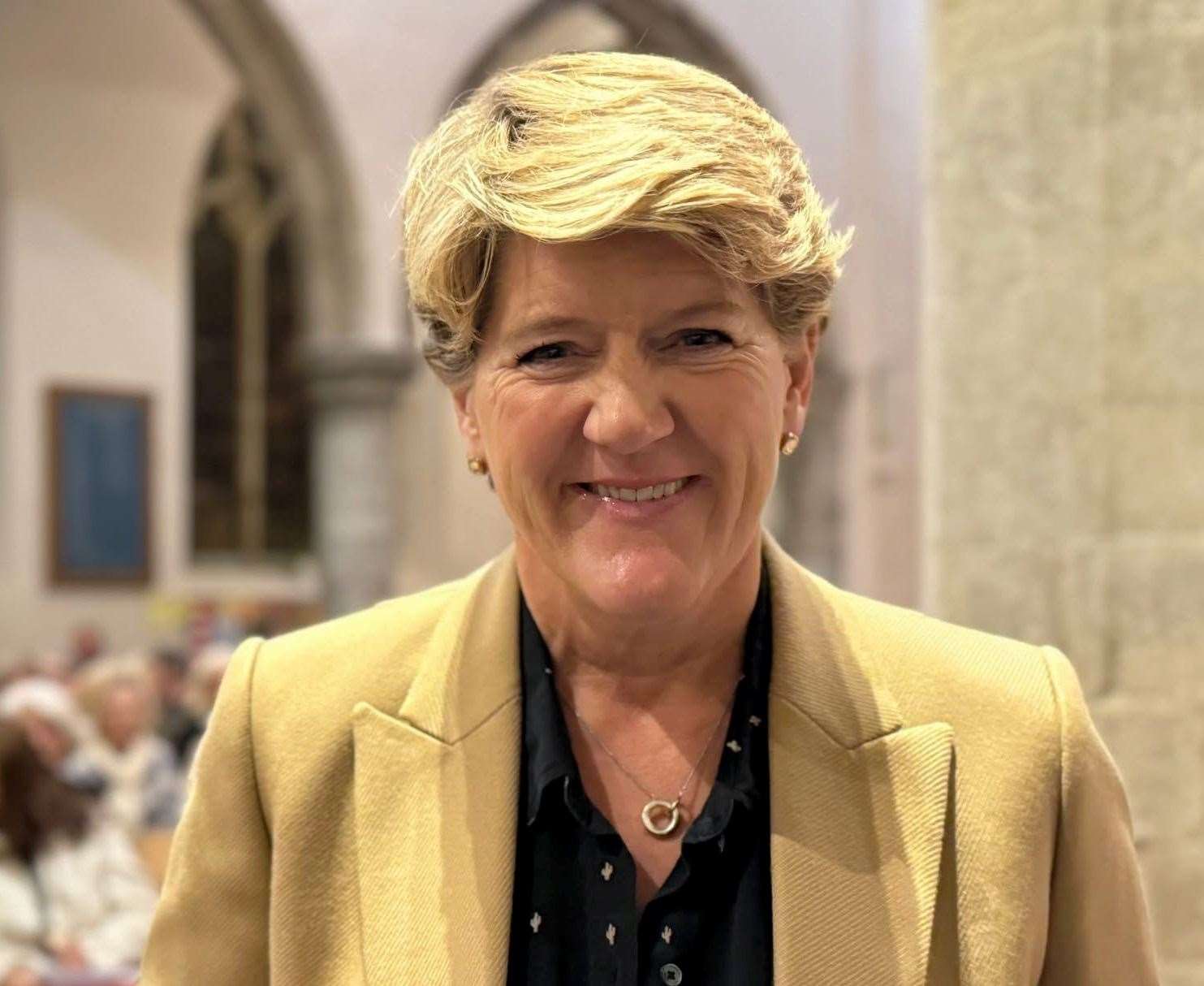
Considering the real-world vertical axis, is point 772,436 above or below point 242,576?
above

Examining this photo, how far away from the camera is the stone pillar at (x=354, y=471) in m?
10.9

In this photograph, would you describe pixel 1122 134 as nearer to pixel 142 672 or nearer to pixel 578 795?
pixel 578 795

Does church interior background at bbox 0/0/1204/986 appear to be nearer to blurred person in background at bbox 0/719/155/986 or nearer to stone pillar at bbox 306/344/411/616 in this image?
stone pillar at bbox 306/344/411/616

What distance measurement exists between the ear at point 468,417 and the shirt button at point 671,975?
1.50ft

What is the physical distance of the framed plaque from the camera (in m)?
12.4

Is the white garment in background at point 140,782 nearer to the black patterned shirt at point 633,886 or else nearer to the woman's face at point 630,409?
the black patterned shirt at point 633,886

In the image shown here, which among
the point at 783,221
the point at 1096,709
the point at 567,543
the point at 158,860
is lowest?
the point at 158,860

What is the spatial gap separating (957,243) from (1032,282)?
7.1 inches

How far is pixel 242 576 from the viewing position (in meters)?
13.1

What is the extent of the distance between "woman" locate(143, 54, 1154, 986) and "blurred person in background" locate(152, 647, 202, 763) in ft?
18.9

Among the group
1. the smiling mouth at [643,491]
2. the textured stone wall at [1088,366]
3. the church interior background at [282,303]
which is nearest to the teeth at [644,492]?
the smiling mouth at [643,491]

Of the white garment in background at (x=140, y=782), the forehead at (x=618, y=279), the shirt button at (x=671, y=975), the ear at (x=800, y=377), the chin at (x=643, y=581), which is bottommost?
the white garment in background at (x=140, y=782)

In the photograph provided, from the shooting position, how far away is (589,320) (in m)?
1.35

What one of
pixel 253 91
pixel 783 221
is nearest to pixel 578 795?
pixel 783 221
